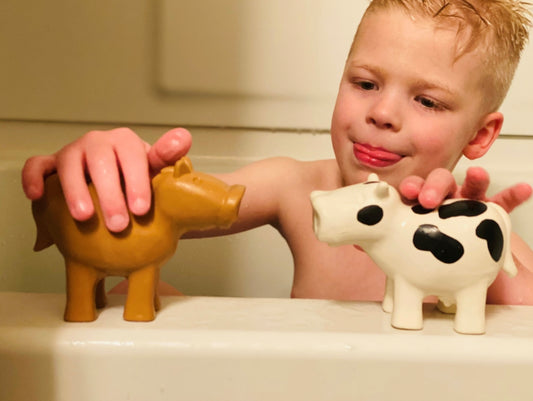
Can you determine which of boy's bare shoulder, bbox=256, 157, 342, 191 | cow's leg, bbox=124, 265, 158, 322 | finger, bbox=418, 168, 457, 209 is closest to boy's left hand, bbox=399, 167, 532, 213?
finger, bbox=418, 168, 457, 209

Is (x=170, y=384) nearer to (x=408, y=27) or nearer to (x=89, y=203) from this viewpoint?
(x=89, y=203)

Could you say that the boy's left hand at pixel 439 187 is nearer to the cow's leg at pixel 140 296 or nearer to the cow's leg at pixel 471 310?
the cow's leg at pixel 471 310

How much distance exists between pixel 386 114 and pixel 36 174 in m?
0.37

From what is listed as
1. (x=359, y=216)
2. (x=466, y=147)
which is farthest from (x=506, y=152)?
(x=359, y=216)

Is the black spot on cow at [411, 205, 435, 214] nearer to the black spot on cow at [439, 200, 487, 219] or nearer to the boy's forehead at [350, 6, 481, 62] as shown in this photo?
the black spot on cow at [439, 200, 487, 219]

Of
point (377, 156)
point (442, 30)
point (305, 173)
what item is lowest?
point (305, 173)

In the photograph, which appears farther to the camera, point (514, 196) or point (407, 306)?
point (514, 196)

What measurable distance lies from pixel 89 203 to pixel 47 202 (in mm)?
46

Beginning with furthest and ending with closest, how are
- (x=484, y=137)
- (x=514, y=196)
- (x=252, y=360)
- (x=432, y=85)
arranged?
1. (x=484, y=137)
2. (x=432, y=85)
3. (x=514, y=196)
4. (x=252, y=360)

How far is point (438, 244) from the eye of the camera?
1.74ft

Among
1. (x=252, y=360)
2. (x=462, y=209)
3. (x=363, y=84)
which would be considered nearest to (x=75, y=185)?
(x=252, y=360)

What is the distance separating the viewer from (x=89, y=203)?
53 cm

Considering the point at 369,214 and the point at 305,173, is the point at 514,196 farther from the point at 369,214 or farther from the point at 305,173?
the point at 305,173

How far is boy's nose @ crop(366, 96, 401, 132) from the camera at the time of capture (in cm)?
76
